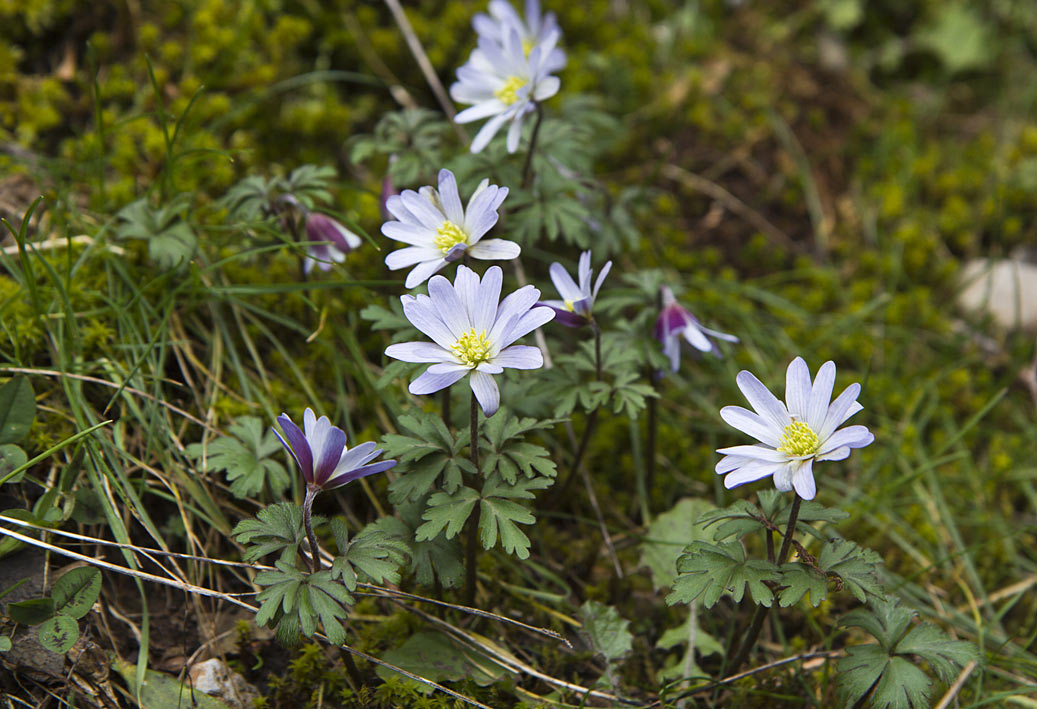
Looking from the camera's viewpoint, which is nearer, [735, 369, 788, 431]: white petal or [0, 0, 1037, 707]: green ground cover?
[735, 369, 788, 431]: white petal

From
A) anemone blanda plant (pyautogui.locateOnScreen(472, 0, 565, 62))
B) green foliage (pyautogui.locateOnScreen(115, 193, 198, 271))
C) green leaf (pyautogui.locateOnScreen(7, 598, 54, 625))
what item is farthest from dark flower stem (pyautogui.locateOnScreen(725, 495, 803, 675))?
green foliage (pyautogui.locateOnScreen(115, 193, 198, 271))

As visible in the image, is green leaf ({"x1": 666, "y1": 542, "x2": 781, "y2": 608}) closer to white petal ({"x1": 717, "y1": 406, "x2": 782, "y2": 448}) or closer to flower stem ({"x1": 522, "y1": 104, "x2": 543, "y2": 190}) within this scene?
white petal ({"x1": 717, "y1": 406, "x2": 782, "y2": 448})

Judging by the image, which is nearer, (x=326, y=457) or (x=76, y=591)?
(x=326, y=457)

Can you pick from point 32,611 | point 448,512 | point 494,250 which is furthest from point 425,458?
point 32,611

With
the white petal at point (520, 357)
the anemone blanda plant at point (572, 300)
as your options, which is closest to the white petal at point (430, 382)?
the white petal at point (520, 357)

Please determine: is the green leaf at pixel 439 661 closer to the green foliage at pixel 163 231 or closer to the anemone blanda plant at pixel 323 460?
the anemone blanda plant at pixel 323 460

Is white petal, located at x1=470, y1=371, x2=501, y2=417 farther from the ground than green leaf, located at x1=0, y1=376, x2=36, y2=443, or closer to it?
farther from the ground

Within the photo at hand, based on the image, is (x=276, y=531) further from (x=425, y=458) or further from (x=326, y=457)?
(x=425, y=458)
